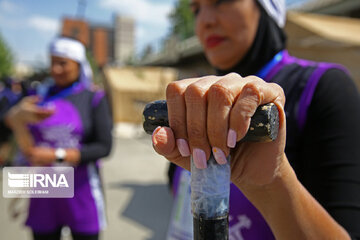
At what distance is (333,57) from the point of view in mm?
4316

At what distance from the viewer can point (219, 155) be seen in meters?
0.55

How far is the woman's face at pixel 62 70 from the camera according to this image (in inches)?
93.1

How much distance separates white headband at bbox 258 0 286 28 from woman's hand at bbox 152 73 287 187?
0.74 metres

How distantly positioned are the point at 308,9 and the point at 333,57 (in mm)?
10634

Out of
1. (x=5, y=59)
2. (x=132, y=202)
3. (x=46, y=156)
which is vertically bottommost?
(x=5, y=59)

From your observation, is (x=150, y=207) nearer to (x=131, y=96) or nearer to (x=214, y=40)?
(x=214, y=40)

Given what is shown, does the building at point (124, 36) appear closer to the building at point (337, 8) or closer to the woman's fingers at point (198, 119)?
the building at point (337, 8)

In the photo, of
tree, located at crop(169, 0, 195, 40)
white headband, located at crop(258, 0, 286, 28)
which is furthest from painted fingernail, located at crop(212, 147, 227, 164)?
tree, located at crop(169, 0, 195, 40)

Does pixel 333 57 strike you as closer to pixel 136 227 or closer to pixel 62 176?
pixel 136 227

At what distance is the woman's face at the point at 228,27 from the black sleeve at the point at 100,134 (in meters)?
1.33

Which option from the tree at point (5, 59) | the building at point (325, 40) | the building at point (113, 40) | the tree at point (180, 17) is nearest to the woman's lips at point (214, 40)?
the building at point (325, 40)

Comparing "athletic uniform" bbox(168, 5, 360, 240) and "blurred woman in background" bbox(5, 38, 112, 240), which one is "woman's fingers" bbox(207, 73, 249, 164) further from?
"blurred woman in background" bbox(5, 38, 112, 240)

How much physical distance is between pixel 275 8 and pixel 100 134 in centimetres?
160

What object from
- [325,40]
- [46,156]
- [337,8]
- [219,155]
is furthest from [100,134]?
[337,8]
